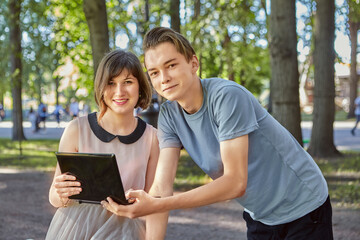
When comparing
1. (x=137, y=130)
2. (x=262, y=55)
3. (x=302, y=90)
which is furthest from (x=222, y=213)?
(x=302, y=90)

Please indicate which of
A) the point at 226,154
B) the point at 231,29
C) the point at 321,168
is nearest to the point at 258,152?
the point at 226,154

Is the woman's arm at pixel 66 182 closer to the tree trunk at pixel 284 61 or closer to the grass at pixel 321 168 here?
the grass at pixel 321 168

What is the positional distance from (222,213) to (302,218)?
4.14 m

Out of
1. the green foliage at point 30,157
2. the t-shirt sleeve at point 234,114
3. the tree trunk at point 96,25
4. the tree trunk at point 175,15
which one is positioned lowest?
the green foliage at point 30,157

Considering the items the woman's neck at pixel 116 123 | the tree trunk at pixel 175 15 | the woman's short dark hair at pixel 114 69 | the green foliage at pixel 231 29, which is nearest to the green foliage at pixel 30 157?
the tree trunk at pixel 175 15

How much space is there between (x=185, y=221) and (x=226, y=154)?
4.22 meters

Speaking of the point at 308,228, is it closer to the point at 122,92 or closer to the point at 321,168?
the point at 122,92

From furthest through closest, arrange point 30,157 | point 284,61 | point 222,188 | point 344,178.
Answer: point 30,157
point 344,178
point 284,61
point 222,188

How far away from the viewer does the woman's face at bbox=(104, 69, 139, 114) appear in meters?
2.69

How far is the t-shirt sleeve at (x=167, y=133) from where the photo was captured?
242 cm

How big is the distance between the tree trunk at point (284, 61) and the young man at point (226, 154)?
18.4 feet

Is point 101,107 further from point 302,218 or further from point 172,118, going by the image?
point 302,218

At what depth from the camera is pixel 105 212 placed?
2637 mm

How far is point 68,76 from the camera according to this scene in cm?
1514
